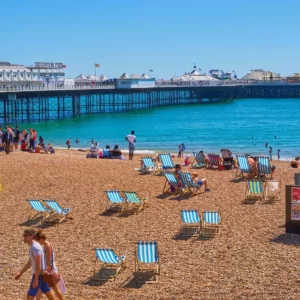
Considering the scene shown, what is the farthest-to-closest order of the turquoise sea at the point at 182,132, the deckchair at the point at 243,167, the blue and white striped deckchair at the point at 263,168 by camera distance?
the turquoise sea at the point at 182,132, the deckchair at the point at 243,167, the blue and white striped deckchair at the point at 263,168

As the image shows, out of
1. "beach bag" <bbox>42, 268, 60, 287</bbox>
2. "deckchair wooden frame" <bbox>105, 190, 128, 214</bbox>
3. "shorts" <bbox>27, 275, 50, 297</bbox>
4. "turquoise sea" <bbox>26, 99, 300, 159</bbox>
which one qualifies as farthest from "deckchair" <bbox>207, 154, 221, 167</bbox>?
"turquoise sea" <bbox>26, 99, 300, 159</bbox>

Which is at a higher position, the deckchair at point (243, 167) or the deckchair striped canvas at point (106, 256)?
the deckchair at point (243, 167)

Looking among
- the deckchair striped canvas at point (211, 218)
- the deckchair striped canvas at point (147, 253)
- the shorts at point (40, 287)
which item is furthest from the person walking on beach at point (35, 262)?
the deckchair striped canvas at point (211, 218)

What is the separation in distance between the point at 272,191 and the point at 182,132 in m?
32.7

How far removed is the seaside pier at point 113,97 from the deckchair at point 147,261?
1524 inches

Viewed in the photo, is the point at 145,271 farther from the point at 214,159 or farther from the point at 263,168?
the point at 214,159

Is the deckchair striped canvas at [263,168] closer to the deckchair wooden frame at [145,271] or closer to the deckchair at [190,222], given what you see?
the deckchair at [190,222]

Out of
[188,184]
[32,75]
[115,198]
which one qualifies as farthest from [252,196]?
[32,75]

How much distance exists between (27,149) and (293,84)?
93492mm

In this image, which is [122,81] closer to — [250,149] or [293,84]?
[250,149]

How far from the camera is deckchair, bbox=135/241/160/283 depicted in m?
7.62

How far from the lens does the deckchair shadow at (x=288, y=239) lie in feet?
28.7

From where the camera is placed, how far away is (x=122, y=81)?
66.1m

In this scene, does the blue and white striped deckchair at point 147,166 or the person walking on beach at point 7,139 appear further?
the person walking on beach at point 7,139
